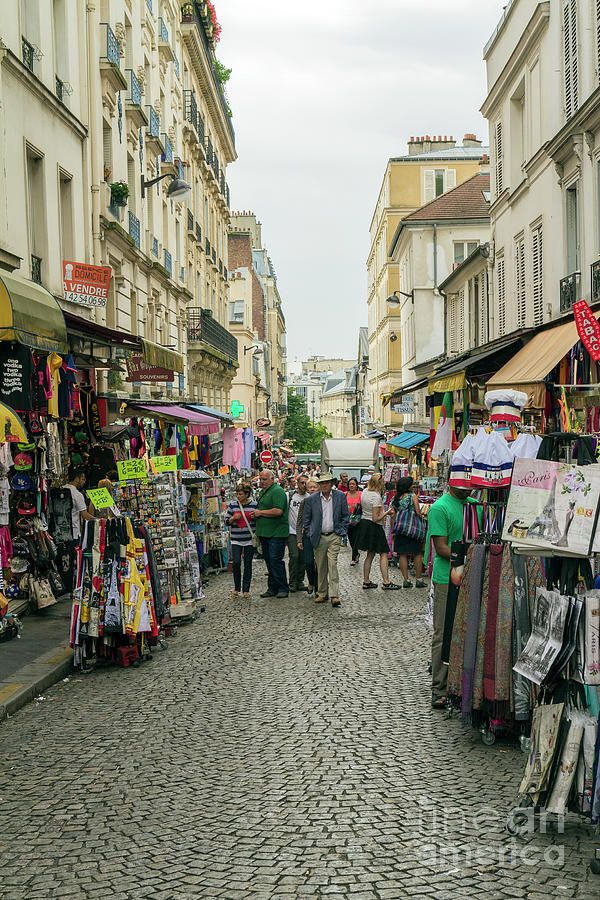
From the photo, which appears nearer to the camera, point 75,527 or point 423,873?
point 423,873

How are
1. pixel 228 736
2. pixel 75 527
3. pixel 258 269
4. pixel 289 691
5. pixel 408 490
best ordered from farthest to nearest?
1. pixel 258 269
2. pixel 408 490
3. pixel 75 527
4. pixel 289 691
5. pixel 228 736

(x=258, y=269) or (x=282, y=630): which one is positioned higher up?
(x=258, y=269)

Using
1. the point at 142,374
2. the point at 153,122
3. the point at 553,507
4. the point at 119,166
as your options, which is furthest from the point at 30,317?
the point at 153,122

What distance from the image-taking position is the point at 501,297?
71.3ft

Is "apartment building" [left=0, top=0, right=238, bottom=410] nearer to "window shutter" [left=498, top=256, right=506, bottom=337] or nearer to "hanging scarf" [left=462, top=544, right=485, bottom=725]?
"hanging scarf" [left=462, top=544, right=485, bottom=725]

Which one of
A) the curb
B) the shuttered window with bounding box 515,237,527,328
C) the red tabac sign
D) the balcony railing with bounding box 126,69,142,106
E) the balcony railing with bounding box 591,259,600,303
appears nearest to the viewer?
the curb

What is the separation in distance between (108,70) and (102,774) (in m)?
15.8

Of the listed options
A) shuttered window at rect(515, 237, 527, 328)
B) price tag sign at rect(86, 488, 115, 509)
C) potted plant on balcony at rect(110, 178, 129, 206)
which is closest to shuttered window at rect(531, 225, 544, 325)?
shuttered window at rect(515, 237, 527, 328)

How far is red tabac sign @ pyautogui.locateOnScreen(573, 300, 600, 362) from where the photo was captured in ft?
33.5

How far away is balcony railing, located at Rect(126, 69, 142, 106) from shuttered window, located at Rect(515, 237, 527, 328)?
375 inches

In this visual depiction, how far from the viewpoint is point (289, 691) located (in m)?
8.07

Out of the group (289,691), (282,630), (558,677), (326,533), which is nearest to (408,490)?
(326,533)

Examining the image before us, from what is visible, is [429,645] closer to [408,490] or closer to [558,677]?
[558,677]

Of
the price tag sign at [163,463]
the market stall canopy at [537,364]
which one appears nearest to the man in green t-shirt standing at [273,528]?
the price tag sign at [163,463]
